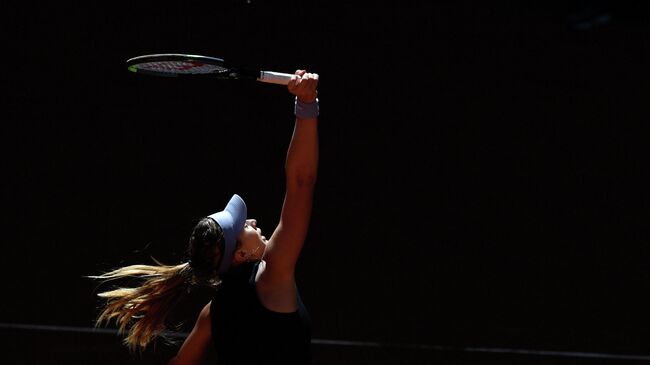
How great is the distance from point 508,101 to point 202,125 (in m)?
1.90

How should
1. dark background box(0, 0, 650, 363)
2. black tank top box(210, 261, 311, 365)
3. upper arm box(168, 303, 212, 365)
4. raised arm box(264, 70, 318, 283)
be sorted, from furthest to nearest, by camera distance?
1. dark background box(0, 0, 650, 363)
2. upper arm box(168, 303, 212, 365)
3. black tank top box(210, 261, 311, 365)
4. raised arm box(264, 70, 318, 283)

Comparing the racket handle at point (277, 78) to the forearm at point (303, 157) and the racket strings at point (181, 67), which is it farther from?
the racket strings at point (181, 67)

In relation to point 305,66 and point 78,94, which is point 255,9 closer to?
point 305,66

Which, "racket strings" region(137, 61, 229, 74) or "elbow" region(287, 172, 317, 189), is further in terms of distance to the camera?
"racket strings" region(137, 61, 229, 74)

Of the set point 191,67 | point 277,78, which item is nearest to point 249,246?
point 277,78

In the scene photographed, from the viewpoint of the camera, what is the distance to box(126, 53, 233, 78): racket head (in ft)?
9.32

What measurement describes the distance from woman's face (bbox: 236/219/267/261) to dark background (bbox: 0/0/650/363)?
3270 mm

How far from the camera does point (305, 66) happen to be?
617cm

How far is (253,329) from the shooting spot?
8.03 ft

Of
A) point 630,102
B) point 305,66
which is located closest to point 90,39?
point 305,66

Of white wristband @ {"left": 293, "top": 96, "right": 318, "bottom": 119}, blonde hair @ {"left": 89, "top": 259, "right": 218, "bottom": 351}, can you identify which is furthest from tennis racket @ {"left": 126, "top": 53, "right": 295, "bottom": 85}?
blonde hair @ {"left": 89, "top": 259, "right": 218, "bottom": 351}

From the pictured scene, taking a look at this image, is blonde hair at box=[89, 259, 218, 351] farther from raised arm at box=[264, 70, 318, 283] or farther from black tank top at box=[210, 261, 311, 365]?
raised arm at box=[264, 70, 318, 283]

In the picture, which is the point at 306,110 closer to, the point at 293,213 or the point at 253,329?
the point at 293,213

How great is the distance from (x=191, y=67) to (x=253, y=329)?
3.27 ft
